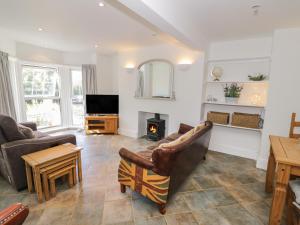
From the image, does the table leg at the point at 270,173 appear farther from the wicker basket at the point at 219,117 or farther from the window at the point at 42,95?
the window at the point at 42,95

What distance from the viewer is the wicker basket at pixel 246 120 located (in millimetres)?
3334

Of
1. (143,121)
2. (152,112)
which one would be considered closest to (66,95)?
(143,121)

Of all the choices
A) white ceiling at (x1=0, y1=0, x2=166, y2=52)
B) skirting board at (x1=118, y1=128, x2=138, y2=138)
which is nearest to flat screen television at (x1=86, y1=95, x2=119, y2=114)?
skirting board at (x1=118, y1=128, x2=138, y2=138)

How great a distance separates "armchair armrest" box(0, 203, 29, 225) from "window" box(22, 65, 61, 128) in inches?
183

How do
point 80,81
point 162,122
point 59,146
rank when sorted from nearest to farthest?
point 59,146 < point 162,122 < point 80,81

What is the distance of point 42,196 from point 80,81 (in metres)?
4.19

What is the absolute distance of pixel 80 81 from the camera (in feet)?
18.5

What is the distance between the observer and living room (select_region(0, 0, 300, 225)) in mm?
1954

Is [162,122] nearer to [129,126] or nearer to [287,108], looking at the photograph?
[129,126]

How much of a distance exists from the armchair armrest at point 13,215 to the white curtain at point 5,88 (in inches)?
143

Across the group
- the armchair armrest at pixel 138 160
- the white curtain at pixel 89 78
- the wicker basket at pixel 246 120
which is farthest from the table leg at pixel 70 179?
the white curtain at pixel 89 78

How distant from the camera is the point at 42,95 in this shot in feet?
16.5

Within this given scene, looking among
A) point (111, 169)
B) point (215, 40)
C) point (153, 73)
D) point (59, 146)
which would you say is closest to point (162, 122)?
point (153, 73)

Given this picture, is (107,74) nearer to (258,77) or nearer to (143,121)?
(143,121)
